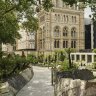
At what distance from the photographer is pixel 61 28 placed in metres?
83.7

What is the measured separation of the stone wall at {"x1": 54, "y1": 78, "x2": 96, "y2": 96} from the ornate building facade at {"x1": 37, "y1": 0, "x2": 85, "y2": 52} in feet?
224

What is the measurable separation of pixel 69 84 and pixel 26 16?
16375 millimetres

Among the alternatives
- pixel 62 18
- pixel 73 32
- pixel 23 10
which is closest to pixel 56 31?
pixel 62 18

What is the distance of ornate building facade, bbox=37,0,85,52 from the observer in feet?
270

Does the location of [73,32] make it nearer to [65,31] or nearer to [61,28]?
[65,31]

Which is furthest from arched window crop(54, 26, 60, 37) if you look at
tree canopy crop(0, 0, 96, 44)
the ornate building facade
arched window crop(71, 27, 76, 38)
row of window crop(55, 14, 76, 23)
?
tree canopy crop(0, 0, 96, 44)

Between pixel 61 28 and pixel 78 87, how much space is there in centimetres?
7180

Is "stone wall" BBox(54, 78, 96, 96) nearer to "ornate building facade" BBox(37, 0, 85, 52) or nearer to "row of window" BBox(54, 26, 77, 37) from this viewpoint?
"ornate building facade" BBox(37, 0, 85, 52)

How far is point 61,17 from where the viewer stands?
276 feet

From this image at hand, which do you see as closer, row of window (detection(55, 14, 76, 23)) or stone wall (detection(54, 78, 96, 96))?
stone wall (detection(54, 78, 96, 96))

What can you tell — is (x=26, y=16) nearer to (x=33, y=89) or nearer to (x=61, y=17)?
(x=33, y=89)

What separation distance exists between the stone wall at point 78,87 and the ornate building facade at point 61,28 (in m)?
68.3

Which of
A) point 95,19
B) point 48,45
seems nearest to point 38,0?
point 95,19

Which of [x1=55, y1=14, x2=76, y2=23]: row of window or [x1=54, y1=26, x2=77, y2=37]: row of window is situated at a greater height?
[x1=55, y1=14, x2=76, y2=23]: row of window
